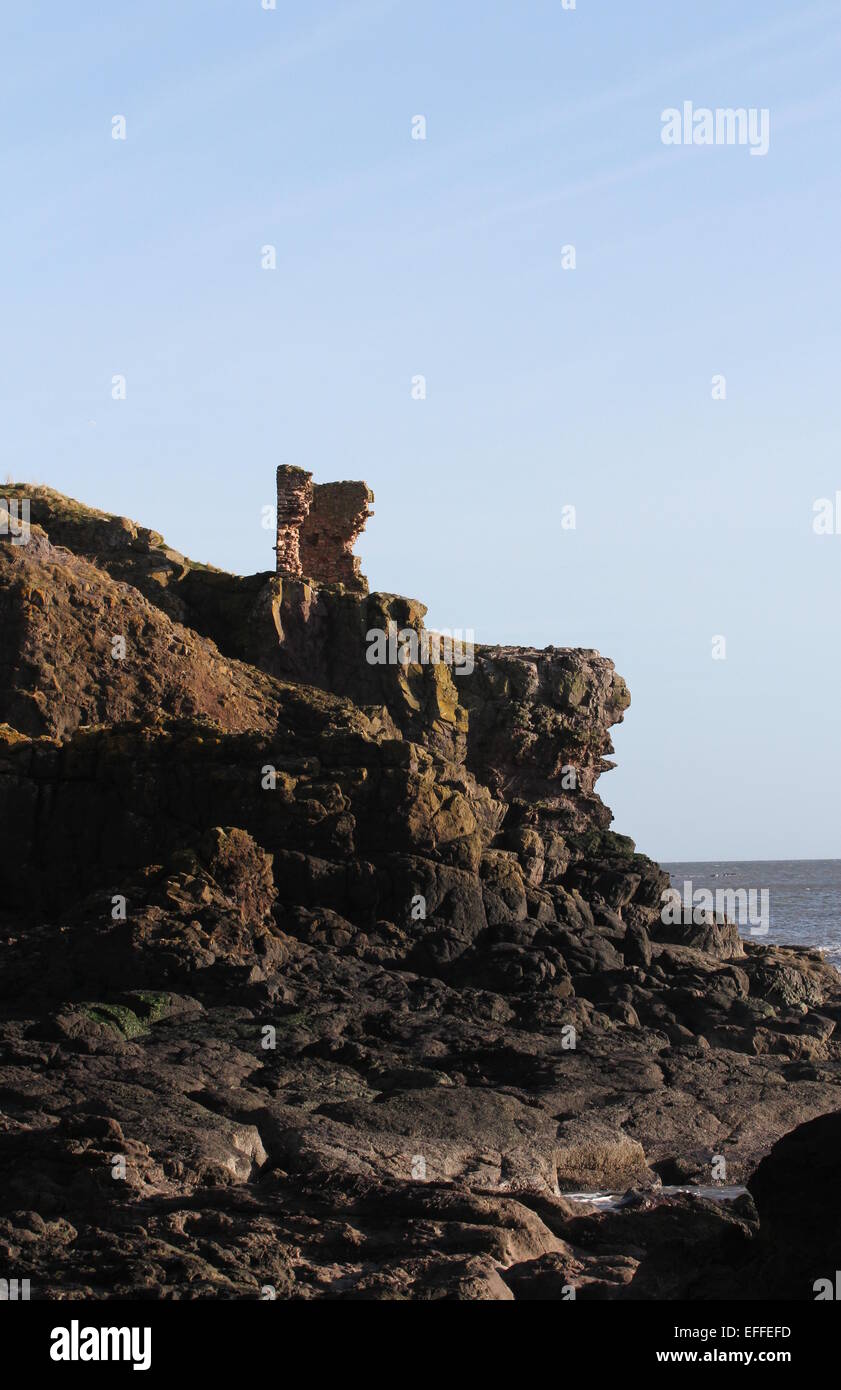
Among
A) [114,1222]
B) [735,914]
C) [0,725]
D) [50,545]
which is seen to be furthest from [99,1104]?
[735,914]

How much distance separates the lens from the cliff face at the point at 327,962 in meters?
18.5

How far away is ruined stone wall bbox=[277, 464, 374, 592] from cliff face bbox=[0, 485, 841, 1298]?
245cm

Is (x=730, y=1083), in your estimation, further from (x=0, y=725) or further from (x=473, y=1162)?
(x=0, y=725)

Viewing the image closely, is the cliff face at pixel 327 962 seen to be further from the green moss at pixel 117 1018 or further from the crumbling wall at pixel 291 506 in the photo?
the crumbling wall at pixel 291 506

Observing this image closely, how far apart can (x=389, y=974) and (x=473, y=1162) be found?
7.59m

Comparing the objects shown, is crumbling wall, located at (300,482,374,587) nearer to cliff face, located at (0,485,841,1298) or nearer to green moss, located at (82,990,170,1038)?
cliff face, located at (0,485,841,1298)

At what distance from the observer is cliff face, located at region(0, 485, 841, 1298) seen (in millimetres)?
18484

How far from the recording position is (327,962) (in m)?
28.8

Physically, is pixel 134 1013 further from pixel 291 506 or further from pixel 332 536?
pixel 332 536

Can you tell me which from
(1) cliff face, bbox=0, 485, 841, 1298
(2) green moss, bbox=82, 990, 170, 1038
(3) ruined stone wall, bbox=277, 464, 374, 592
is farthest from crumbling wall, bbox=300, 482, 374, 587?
(2) green moss, bbox=82, 990, 170, 1038

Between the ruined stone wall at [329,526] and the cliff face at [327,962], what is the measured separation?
2450 millimetres

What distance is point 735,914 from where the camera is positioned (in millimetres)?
95375

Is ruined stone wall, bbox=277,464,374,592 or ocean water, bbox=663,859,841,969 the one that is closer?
→ ruined stone wall, bbox=277,464,374,592

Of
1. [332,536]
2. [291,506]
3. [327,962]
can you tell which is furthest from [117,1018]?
[332,536]
